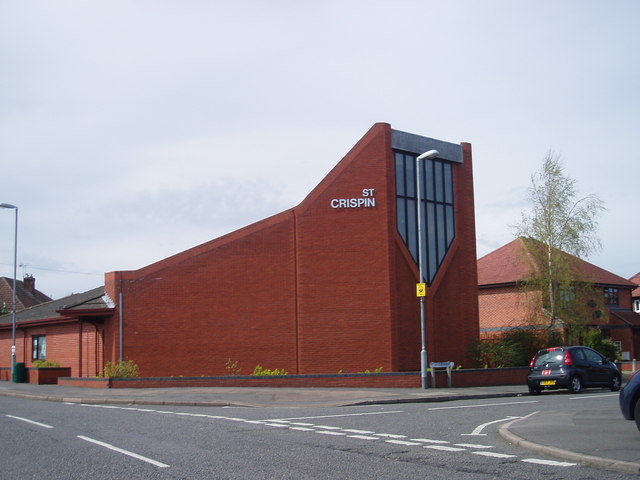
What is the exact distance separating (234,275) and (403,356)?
7.39 meters

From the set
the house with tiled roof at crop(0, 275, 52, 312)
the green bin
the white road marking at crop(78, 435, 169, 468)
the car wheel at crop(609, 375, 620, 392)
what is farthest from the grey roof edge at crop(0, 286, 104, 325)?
the white road marking at crop(78, 435, 169, 468)

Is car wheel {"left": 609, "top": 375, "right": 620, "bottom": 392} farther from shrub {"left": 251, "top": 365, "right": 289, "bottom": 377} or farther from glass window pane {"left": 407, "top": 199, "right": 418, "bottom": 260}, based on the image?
shrub {"left": 251, "top": 365, "right": 289, "bottom": 377}

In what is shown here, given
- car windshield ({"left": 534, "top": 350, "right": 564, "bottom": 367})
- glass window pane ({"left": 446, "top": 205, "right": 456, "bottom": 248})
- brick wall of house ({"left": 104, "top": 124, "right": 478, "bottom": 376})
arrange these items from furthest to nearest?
glass window pane ({"left": 446, "top": 205, "right": 456, "bottom": 248}) < brick wall of house ({"left": 104, "top": 124, "right": 478, "bottom": 376}) < car windshield ({"left": 534, "top": 350, "right": 564, "bottom": 367})

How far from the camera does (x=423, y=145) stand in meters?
29.3

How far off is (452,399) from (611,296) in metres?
31.2

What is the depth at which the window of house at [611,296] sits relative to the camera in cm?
4694

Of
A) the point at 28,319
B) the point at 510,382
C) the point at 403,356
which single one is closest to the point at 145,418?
the point at 403,356

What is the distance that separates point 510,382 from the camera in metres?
26.9

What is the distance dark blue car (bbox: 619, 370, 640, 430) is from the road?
364mm

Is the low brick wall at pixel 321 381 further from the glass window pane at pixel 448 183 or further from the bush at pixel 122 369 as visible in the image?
the glass window pane at pixel 448 183

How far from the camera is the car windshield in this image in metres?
22.6

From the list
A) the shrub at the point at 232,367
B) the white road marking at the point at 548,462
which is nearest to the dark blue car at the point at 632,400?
the white road marking at the point at 548,462

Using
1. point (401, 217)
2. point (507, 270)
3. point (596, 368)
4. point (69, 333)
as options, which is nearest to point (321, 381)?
point (401, 217)

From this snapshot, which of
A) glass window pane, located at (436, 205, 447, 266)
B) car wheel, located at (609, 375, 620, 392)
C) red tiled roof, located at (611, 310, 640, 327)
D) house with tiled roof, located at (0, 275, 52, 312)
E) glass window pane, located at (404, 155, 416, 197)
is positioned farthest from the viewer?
house with tiled roof, located at (0, 275, 52, 312)
